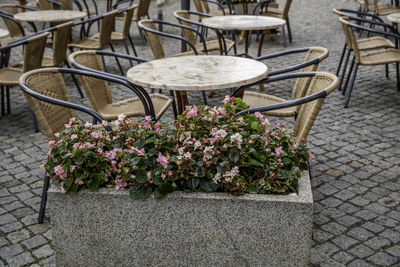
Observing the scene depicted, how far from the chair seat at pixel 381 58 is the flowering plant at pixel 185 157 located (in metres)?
3.04

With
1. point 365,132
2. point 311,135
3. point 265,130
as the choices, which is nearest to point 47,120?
point 265,130

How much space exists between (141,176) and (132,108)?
5.32 feet

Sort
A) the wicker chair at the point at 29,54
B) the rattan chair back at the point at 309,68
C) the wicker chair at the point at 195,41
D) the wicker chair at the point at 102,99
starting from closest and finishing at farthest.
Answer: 1. the rattan chair back at the point at 309,68
2. the wicker chair at the point at 102,99
3. the wicker chair at the point at 29,54
4. the wicker chair at the point at 195,41

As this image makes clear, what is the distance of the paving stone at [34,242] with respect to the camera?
10.1ft

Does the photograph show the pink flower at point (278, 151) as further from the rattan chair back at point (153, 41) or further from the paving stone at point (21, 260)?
the rattan chair back at point (153, 41)

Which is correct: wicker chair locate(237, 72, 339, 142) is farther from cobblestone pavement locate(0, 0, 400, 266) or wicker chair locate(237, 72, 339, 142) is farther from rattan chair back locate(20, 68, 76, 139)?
rattan chair back locate(20, 68, 76, 139)

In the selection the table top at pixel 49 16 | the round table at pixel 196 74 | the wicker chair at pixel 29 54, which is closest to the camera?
the round table at pixel 196 74

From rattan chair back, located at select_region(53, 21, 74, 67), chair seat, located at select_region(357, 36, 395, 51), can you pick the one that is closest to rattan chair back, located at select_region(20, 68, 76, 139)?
rattan chair back, located at select_region(53, 21, 74, 67)

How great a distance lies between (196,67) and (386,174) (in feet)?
5.62

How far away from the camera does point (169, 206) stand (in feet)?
8.18

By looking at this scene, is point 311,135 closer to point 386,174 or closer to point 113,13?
point 386,174

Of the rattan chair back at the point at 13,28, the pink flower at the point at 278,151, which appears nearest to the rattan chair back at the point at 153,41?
the rattan chair back at the point at 13,28

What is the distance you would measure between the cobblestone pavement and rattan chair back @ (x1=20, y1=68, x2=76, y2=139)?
2.12ft

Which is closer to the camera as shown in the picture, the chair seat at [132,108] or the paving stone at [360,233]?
the paving stone at [360,233]
